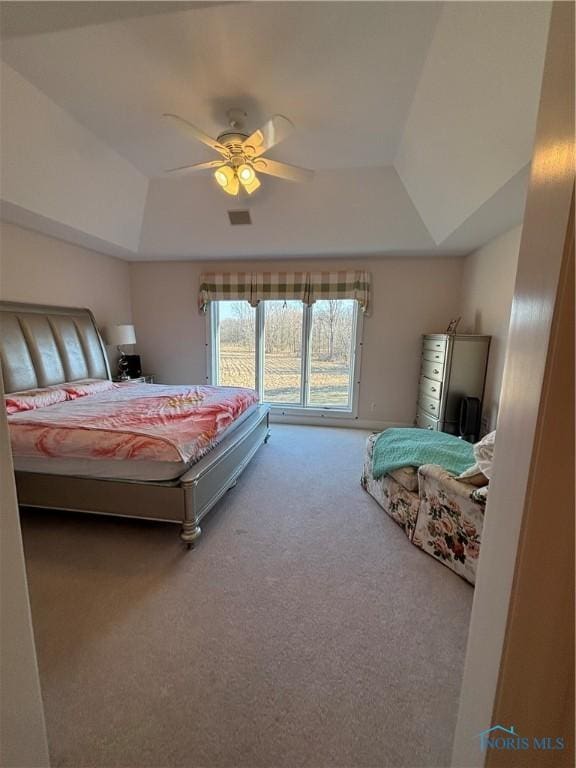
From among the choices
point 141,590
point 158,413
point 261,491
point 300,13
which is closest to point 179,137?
point 300,13

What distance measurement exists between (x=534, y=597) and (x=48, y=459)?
2528 mm

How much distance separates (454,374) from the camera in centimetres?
336

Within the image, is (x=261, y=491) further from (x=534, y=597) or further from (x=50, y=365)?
(x=50, y=365)

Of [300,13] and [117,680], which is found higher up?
Answer: [300,13]

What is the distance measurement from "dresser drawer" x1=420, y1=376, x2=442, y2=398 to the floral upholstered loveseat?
162cm

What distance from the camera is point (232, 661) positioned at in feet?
4.33

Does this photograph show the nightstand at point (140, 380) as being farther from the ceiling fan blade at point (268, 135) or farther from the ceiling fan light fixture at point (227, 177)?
the ceiling fan blade at point (268, 135)

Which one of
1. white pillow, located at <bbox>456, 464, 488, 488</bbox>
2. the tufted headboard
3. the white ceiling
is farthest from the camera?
the tufted headboard

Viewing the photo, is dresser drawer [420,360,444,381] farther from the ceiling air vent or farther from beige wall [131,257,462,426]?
the ceiling air vent

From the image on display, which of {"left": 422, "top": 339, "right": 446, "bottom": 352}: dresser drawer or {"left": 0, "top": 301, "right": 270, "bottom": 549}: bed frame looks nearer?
→ {"left": 0, "top": 301, "right": 270, "bottom": 549}: bed frame

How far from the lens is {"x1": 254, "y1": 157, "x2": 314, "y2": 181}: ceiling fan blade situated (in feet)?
7.34

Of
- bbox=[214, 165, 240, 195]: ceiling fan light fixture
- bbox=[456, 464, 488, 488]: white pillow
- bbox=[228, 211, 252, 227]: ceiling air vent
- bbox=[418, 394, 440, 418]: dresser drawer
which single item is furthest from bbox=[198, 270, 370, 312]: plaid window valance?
bbox=[456, 464, 488, 488]: white pillow

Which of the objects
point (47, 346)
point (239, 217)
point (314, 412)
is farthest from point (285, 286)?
point (47, 346)

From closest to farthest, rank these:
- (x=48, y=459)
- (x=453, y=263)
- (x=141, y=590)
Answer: (x=141, y=590)
(x=48, y=459)
(x=453, y=263)
